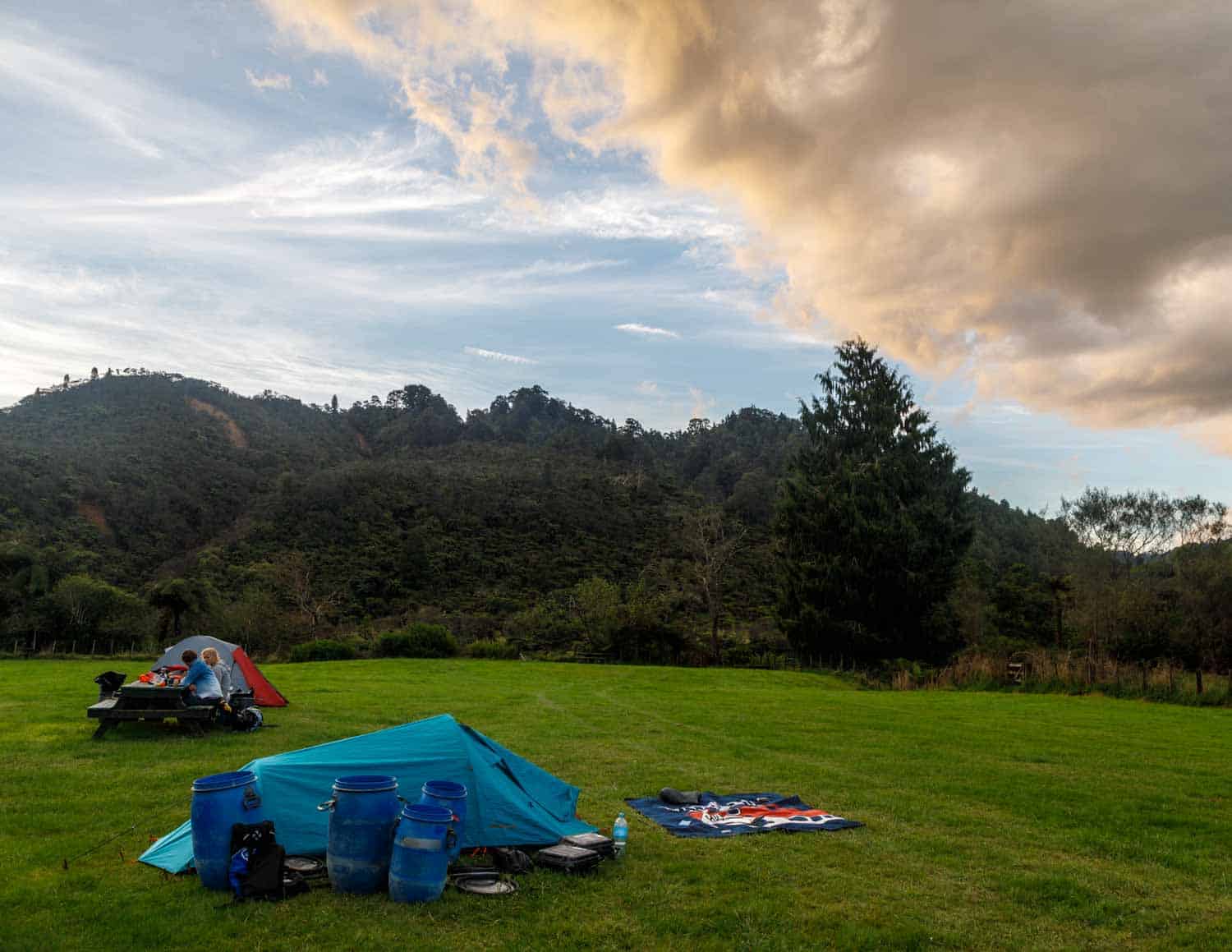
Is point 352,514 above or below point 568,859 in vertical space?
above

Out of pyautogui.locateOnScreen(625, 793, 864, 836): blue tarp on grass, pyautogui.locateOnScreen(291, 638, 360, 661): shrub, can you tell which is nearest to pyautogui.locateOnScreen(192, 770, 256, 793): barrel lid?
pyautogui.locateOnScreen(625, 793, 864, 836): blue tarp on grass

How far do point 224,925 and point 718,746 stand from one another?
9213 mm

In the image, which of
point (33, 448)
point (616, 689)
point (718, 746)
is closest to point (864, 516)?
point (616, 689)

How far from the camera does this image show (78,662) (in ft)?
90.5

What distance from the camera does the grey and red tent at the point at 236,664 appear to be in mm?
15961

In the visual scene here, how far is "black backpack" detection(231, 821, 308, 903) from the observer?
5.98m

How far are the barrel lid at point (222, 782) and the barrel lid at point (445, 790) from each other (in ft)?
4.49

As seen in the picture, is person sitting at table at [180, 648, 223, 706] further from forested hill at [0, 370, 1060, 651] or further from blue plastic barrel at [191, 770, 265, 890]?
forested hill at [0, 370, 1060, 651]

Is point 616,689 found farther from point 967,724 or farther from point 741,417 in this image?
point 741,417

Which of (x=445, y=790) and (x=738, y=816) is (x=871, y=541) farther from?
(x=445, y=790)

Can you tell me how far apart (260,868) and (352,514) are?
56.5m

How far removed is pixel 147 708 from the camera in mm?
12555

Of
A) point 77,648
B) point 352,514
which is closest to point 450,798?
point 77,648

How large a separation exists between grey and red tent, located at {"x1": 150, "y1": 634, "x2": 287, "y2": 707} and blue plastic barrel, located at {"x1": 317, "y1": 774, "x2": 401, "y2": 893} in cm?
1074
